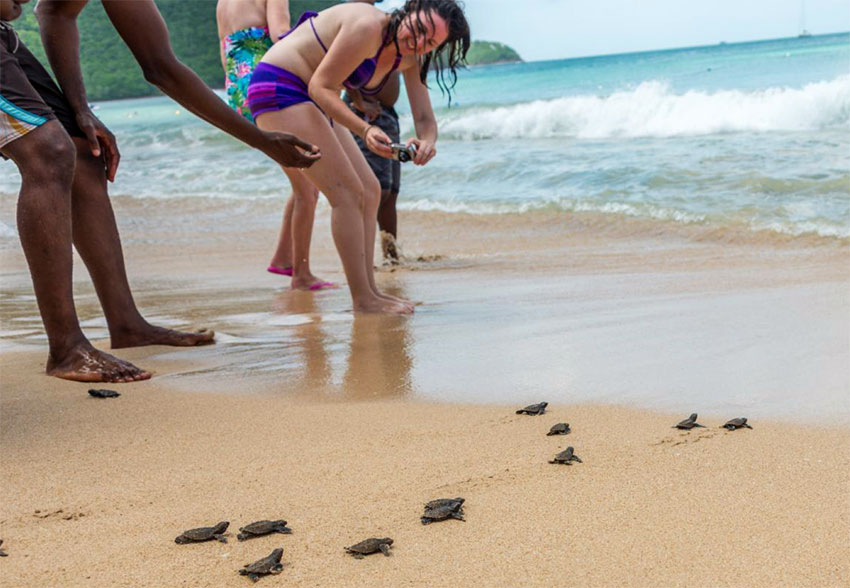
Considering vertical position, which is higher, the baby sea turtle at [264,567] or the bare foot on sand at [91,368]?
the bare foot on sand at [91,368]

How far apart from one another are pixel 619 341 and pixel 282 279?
2.95 metres

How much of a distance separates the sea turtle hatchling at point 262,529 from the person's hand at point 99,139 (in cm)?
187

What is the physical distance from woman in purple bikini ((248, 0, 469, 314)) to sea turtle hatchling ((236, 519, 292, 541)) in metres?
2.42

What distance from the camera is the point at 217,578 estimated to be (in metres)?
1.79

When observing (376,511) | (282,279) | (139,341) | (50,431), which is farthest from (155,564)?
(282,279)

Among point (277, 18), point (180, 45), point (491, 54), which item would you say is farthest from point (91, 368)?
point (491, 54)

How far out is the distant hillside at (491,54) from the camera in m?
81.9

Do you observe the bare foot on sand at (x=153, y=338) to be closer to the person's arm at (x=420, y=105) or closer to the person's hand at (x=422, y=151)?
the person's hand at (x=422, y=151)

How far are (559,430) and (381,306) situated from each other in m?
1.94

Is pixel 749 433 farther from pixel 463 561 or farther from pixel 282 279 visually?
pixel 282 279

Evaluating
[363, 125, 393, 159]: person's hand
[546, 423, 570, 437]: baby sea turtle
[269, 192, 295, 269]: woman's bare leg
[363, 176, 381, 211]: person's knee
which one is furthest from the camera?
[546, 423, 570, 437]: baby sea turtle

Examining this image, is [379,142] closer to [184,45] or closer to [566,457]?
[566,457]

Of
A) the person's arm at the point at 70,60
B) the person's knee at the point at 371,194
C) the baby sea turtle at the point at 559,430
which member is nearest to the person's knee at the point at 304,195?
Result: the person's knee at the point at 371,194

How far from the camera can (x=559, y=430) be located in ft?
8.38
